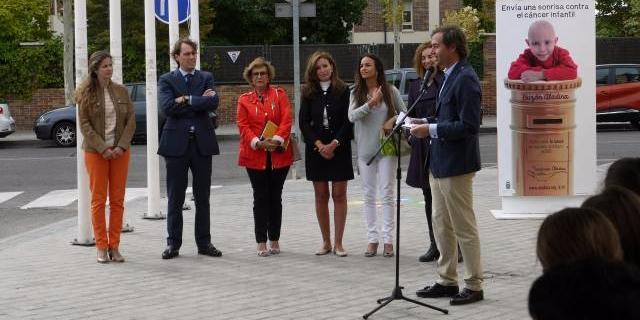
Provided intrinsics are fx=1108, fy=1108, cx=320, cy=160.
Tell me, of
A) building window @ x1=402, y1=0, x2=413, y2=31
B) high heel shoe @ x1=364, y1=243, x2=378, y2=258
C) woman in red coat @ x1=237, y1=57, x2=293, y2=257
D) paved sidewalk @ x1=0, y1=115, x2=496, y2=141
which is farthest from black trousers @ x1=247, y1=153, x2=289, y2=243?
building window @ x1=402, y1=0, x2=413, y2=31

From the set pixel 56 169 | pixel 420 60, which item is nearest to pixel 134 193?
pixel 56 169

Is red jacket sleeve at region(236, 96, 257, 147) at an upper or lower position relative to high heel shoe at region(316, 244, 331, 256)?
upper

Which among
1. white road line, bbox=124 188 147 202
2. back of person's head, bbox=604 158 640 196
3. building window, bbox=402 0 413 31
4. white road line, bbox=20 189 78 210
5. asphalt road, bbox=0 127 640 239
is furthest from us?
building window, bbox=402 0 413 31

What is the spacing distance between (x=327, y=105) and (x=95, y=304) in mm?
2945

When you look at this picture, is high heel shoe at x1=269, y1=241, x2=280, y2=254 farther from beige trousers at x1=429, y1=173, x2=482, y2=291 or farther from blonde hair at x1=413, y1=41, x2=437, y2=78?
beige trousers at x1=429, y1=173, x2=482, y2=291

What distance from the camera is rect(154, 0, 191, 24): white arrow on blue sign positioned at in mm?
14516

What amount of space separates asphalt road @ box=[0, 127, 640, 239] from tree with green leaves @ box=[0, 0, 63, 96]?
6.12m

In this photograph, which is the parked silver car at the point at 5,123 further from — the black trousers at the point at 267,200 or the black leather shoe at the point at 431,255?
the black leather shoe at the point at 431,255

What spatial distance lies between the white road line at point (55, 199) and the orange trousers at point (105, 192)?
222 inches

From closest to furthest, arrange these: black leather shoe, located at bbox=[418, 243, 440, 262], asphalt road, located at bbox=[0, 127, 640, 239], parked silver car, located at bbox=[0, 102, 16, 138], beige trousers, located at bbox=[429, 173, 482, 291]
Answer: beige trousers, located at bbox=[429, 173, 482, 291]
black leather shoe, located at bbox=[418, 243, 440, 262]
asphalt road, located at bbox=[0, 127, 640, 239]
parked silver car, located at bbox=[0, 102, 16, 138]

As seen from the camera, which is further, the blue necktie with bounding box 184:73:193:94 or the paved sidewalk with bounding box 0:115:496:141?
the paved sidewalk with bounding box 0:115:496:141

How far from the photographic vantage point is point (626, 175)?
3943mm

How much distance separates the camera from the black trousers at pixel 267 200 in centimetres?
992

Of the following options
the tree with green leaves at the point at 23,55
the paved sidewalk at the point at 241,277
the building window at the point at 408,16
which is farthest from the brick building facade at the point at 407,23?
the paved sidewalk at the point at 241,277
